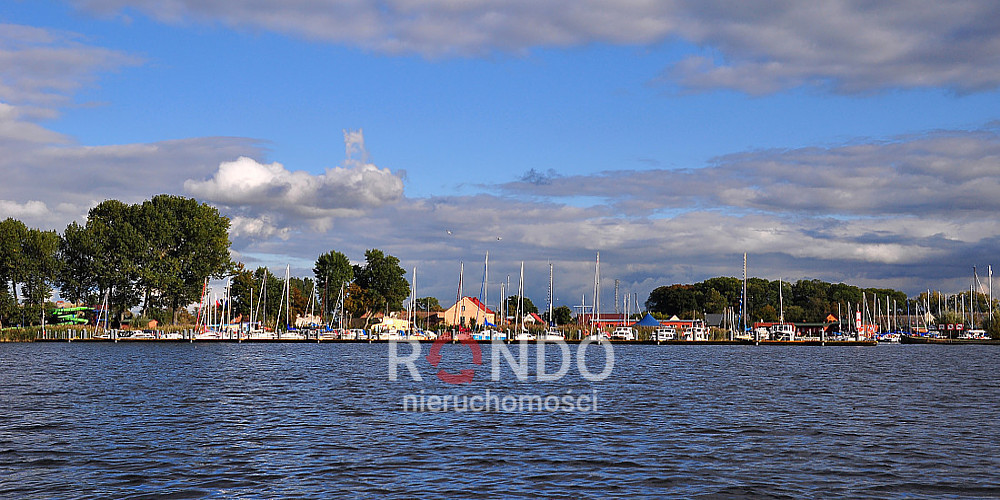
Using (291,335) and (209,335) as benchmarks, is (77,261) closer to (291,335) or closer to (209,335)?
(209,335)

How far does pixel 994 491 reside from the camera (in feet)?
67.9

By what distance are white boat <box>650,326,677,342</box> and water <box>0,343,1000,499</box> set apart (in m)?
108

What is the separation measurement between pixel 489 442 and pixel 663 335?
450ft

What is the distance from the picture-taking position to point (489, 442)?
27609 mm

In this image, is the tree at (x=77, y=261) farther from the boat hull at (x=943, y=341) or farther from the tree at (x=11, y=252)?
the boat hull at (x=943, y=341)

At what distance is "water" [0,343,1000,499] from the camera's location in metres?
21.0

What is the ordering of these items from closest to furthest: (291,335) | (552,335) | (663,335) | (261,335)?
(291,335)
(552,335)
(261,335)
(663,335)

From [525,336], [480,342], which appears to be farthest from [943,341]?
[480,342]

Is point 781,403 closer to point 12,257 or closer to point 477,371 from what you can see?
point 477,371

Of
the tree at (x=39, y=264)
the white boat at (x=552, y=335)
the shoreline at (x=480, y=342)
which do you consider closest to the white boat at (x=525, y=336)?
the shoreline at (x=480, y=342)

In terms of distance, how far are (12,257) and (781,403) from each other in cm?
11279

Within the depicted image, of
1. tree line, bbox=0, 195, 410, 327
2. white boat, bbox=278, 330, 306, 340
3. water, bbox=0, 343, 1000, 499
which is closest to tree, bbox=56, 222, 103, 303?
tree line, bbox=0, 195, 410, 327

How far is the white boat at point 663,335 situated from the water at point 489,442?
353 feet

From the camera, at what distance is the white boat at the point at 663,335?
158875 mm
